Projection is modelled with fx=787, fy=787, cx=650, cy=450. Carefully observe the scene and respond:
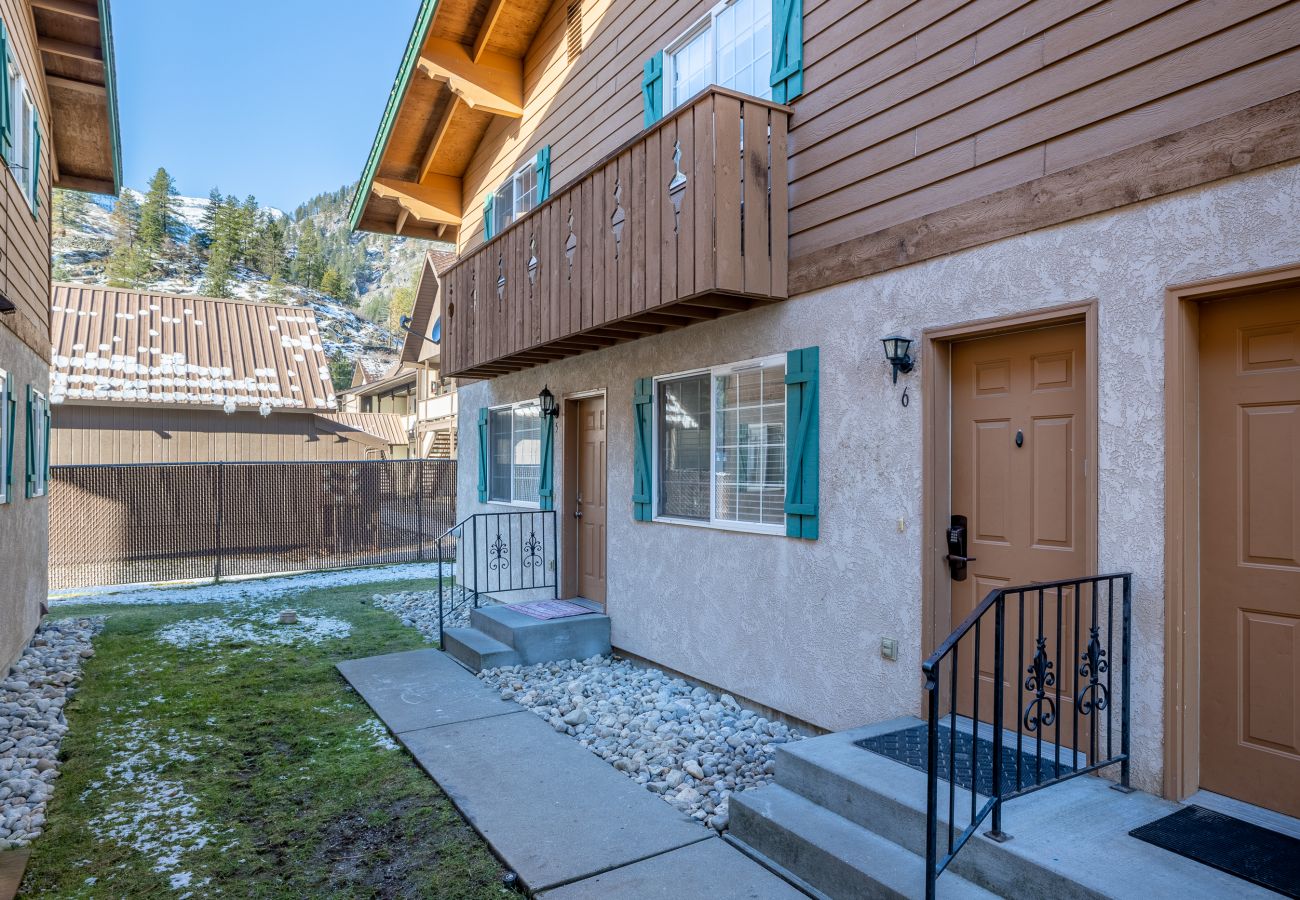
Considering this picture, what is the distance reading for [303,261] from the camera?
234ft

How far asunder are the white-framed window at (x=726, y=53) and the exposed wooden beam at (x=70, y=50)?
6060 mm

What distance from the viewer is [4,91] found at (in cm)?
554

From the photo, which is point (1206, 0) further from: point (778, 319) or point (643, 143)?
point (643, 143)

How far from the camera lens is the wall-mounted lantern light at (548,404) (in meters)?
7.79

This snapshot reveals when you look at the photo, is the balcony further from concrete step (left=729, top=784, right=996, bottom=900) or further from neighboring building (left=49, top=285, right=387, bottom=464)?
neighboring building (left=49, top=285, right=387, bottom=464)

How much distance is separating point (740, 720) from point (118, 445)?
13.8 m

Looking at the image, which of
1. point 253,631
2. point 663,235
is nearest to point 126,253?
point 253,631

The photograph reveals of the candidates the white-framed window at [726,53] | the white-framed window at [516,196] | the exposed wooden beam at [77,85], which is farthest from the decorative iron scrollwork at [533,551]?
the exposed wooden beam at [77,85]

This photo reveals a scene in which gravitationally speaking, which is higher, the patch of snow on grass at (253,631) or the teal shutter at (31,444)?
the teal shutter at (31,444)

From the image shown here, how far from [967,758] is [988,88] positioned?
3.14 metres

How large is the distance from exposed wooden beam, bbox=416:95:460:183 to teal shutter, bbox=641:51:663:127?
370 centimetres

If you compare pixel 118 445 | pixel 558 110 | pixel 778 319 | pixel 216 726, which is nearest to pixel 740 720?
pixel 778 319

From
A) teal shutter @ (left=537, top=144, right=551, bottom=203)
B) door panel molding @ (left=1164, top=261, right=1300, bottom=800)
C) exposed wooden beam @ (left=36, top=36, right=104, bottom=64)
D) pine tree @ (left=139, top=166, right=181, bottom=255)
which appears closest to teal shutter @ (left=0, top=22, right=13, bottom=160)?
exposed wooden beam @ (left=36, top=36, right=104, bottom=64)

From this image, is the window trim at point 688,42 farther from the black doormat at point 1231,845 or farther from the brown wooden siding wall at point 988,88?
the black doormat at point 1231,845
